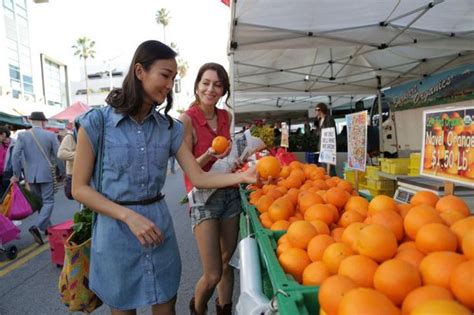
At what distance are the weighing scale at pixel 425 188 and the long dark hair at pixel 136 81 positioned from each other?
2.35 metres

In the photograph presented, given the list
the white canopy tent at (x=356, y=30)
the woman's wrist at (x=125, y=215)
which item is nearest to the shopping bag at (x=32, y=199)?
the white canopy tent at (x=356, y=30)

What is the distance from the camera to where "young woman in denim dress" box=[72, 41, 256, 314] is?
1.68m

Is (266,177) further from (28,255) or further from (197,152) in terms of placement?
(28,255)

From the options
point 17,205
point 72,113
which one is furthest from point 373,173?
point 72,113

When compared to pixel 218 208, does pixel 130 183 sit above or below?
above

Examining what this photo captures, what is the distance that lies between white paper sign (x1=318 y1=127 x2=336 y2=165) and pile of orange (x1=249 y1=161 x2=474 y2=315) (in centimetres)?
270

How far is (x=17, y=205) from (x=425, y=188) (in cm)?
529

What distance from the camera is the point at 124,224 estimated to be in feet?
5.69

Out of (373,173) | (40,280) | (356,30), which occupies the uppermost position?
(356,30)

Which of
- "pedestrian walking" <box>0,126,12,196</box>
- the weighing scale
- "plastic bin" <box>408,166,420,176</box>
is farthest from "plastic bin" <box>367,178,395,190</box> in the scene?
"pedestrian walking" <box>0,126,12,196</box>

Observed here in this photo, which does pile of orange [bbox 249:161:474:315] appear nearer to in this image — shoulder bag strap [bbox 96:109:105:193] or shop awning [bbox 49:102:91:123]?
shoulder bag strap [bbox 96:109:105:193]

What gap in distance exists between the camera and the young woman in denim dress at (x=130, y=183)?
1676 millimetres

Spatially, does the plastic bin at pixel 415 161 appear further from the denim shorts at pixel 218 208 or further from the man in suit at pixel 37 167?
the man in suit at pixel 37 167

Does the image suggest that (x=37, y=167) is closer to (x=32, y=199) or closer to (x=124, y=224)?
(x=32, y=199)
